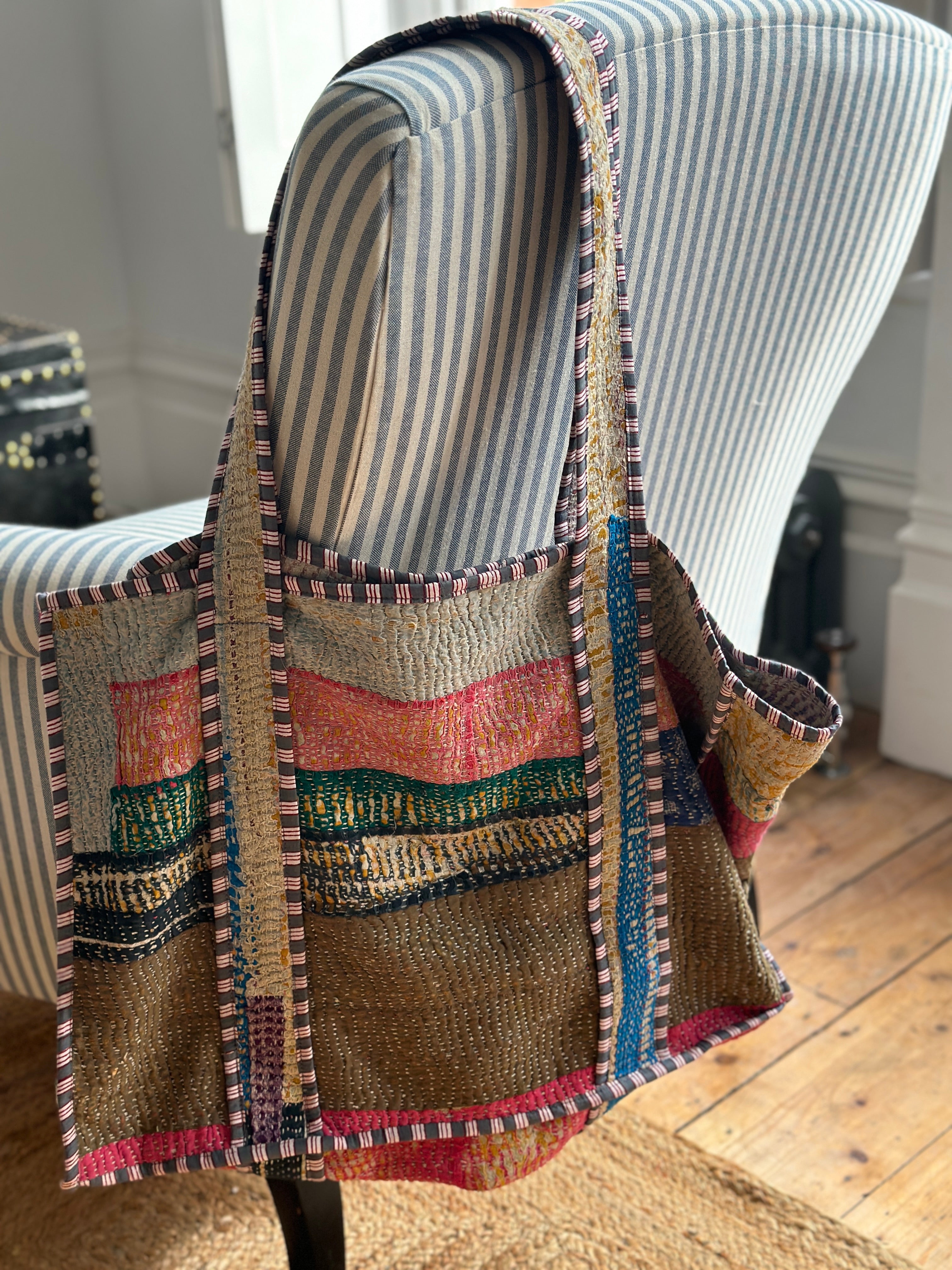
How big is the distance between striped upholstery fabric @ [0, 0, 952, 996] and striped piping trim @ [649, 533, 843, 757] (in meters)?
0.11

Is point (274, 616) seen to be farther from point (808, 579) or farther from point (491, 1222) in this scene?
point (808, 579)

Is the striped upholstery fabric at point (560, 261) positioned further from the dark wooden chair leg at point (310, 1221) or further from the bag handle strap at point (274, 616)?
the dark wooden chair leg at point (310, 1221)

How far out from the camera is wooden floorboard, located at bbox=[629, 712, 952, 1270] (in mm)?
1010

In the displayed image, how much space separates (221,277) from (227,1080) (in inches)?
74.8

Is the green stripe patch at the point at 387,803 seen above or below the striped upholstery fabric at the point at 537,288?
below

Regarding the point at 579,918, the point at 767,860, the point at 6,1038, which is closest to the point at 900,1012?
the point at 767,860

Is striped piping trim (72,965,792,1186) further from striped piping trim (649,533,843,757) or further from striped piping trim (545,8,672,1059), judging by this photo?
striped piping trim (649,533,843,757)

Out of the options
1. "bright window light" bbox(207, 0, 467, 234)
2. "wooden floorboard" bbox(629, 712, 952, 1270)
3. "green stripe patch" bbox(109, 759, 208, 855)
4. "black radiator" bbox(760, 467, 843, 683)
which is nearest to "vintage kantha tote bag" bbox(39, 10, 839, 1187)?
"green stripe patch" bbox(109, 759, 208, 855)

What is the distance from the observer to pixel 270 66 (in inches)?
63.6

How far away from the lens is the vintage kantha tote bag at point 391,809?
612 millimetres

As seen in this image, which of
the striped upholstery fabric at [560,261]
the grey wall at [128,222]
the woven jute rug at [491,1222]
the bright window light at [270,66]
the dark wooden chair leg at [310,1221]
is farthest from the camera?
the grey wall at [128,222]

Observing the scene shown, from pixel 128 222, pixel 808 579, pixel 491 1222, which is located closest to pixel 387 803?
pixel 491 1222

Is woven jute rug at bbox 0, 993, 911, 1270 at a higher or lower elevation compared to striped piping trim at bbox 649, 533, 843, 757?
lower

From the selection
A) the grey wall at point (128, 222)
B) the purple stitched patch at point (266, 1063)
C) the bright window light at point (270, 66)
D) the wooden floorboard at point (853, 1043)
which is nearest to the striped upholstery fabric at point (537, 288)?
the purple stitched patch at point (266, 1063)
